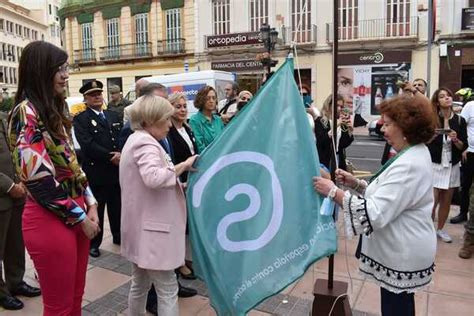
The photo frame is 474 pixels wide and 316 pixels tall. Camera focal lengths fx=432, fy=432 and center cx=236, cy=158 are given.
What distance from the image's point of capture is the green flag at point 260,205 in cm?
224

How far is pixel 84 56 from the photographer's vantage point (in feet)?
95.3

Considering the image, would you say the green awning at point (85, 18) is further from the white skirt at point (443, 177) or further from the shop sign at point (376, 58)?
the white skirt at point (443, 177)

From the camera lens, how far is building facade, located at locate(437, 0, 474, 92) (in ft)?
62.5

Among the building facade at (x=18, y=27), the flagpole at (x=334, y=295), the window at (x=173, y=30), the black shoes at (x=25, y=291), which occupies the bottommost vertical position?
the black shoes at (x=25, y=291)

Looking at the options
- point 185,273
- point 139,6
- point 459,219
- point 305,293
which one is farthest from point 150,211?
point 139,6

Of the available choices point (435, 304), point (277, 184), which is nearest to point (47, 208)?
point (277, 184)

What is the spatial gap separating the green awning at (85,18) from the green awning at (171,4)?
5.87 m

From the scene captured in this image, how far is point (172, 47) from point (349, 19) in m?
10.2

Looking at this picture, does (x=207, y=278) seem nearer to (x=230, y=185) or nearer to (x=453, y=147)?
(x=230, y=185)

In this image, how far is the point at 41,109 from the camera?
2104mm

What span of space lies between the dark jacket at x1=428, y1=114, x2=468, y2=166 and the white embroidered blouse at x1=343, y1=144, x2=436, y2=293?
9.32 feet

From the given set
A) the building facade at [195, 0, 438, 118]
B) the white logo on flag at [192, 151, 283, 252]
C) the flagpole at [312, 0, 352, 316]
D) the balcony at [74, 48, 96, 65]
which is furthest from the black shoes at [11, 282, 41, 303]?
the balcony at [74, 48, 96, 65]

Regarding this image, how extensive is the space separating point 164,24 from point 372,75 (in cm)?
1252

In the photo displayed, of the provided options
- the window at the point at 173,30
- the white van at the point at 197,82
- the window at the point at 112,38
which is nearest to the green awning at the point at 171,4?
the window at the point at 173,30
